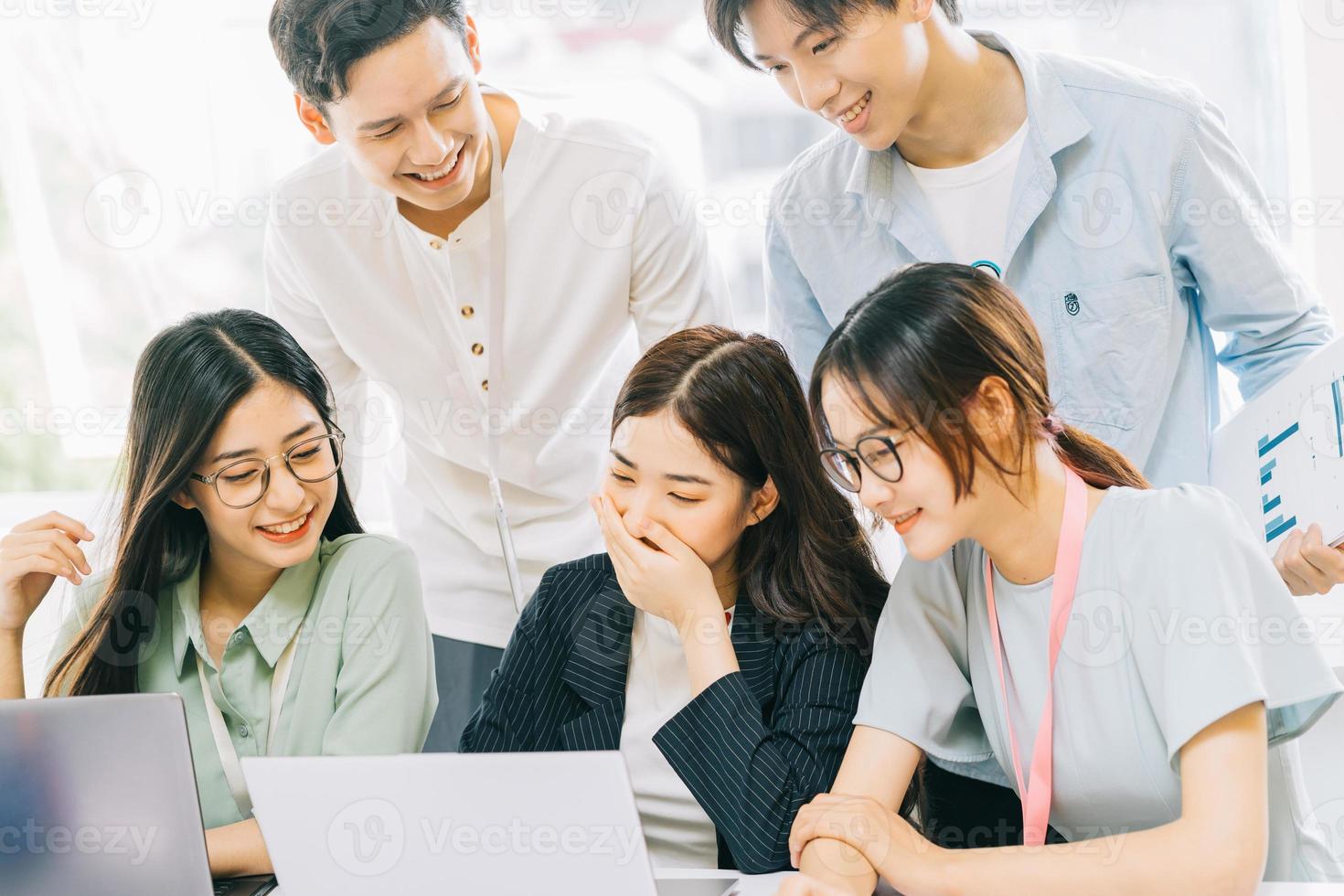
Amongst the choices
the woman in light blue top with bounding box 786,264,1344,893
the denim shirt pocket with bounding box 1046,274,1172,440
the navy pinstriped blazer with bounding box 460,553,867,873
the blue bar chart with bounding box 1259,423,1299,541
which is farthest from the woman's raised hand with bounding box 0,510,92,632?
the blue bar chart with bounding box 1259,423,1299,541

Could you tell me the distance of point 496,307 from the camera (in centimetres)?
190

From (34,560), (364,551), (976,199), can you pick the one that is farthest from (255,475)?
(976,199)

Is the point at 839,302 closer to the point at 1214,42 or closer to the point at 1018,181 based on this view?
the point at 1018,181

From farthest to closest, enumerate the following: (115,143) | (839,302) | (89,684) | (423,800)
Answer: (115,143) < (839,302) < (89,684) < (423,800)

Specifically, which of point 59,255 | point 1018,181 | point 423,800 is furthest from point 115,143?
point 423,800

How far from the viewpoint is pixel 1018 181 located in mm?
1690

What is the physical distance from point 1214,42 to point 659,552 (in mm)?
1921

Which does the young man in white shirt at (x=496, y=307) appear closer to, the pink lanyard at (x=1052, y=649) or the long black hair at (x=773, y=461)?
the long black hair at (x=773, y=461)

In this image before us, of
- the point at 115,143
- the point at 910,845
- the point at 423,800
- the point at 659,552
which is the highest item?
the point at 115,143

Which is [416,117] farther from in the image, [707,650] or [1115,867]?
[1115,867]

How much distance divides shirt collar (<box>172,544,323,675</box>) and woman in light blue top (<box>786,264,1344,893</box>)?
73cm

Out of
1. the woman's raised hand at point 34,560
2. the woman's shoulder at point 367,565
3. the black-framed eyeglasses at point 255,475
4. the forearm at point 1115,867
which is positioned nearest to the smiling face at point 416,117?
the black-framed eyeglasses at point 255,475

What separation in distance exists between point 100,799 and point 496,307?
97 cm

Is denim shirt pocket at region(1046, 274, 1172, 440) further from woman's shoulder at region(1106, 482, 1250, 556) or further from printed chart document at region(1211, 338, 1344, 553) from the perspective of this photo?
woman's shoulder at region(1106, 482, 1250, 556)
